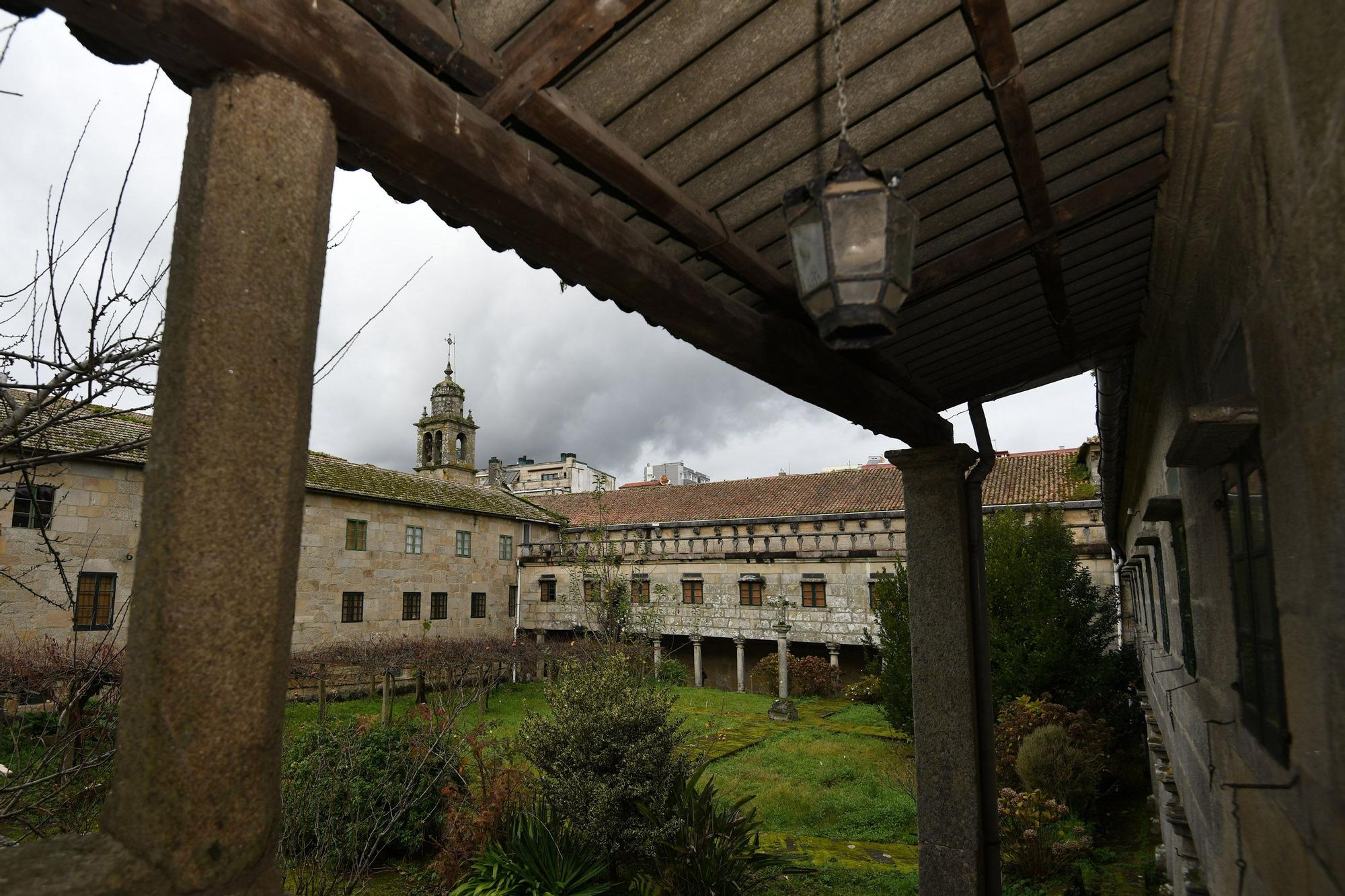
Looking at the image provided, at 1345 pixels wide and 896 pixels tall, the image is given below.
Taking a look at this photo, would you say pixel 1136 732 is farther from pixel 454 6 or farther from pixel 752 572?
pixel 454 6

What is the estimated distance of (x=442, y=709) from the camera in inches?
311

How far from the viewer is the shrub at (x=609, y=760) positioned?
588cm

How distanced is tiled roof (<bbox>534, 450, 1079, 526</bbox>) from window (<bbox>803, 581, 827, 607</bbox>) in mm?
2268

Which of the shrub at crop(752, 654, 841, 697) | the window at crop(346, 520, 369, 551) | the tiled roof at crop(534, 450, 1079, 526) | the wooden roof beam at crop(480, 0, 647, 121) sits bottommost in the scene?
the shrub at crop(752, 654, 841, 697)

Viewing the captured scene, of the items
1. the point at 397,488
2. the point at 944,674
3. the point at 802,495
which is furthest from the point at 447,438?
the point at 944,674

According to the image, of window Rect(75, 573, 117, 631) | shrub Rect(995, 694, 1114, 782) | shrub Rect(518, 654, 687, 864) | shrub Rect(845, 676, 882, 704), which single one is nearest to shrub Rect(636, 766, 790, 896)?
shrub Rect(518, 654, 687, 864)

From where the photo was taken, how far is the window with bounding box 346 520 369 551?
63.8 feet

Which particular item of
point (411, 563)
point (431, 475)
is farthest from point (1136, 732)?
point (431, 475)

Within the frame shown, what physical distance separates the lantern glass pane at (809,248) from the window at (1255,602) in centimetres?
145

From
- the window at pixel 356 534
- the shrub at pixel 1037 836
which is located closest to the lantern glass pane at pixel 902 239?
the shrub at pixel 1037 836

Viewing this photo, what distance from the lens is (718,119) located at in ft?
8.06

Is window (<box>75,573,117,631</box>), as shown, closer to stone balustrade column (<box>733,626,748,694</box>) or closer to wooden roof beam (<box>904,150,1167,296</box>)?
stone balustrade column (<box>733,626,748,694</box>)

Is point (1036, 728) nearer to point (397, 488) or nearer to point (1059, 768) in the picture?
point (1059, 768)

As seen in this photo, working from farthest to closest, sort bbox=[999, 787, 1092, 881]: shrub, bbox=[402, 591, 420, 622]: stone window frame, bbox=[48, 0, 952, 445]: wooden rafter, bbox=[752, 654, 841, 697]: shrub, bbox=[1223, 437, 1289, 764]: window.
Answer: bbox=[402, 591, 420, 622]: stone window frame
bbox=[752, 654, 841, 697]: shrub
bbox=[999, 787, 1092, 881]: shrub
bbox=[1223, 437, 1289, 764]: window
bbox=[48, 0, 952, 445]: wooden rafter
